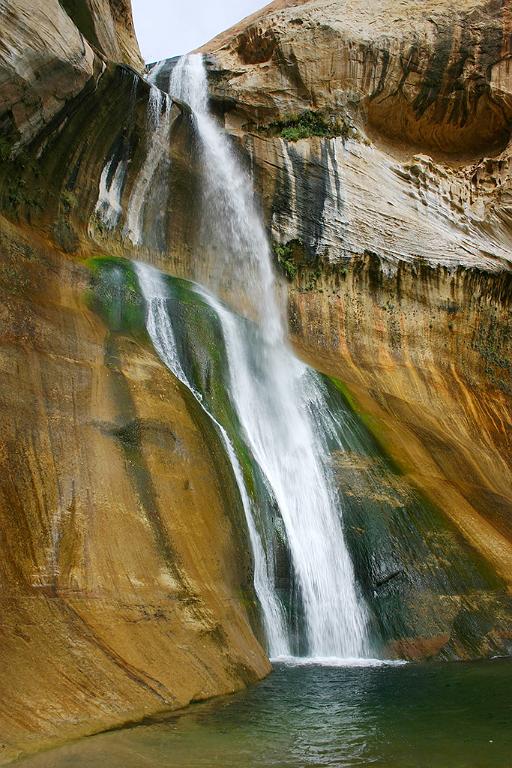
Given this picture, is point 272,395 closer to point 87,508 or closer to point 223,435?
point 223,435

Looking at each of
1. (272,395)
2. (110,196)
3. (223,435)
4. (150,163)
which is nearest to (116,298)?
(223,435)

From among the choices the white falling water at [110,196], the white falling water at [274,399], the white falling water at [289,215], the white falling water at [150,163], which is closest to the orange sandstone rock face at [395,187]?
the white falling water at [289,215]

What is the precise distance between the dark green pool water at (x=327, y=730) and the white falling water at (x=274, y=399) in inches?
63.9

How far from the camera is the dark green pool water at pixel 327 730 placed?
4.77 metres

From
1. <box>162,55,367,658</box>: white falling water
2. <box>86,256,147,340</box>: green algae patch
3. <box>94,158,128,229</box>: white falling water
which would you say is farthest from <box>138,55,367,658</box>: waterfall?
<box>94,158,128,229</box>: white falling water

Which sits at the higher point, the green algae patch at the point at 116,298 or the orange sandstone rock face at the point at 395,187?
the orange sandstone rock face at the point at 395,187

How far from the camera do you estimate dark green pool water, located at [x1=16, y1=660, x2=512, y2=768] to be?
4773 mm

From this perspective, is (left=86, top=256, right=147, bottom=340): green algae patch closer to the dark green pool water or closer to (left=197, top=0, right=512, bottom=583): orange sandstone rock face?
(left=197, top=0, right=512, bottom=583): orange sandstone rock face

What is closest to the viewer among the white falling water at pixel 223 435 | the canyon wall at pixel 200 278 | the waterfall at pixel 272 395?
the canyon wall at pixel 200 278

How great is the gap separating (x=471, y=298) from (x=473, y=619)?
9828 mm

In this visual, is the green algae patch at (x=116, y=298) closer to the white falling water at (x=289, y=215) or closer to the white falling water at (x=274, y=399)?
the white falling water at (x=274, y=399)

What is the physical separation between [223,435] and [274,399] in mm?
2422

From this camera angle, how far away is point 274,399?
39.3 feet

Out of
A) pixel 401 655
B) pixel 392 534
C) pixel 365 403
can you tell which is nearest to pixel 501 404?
pixel 365 403
